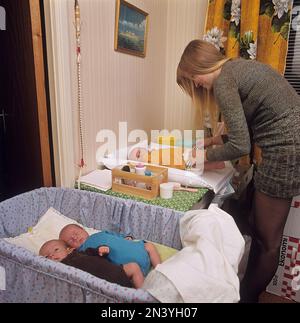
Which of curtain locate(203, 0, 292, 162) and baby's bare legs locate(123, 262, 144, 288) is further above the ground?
curtain locate(203, 0, 292, 162)

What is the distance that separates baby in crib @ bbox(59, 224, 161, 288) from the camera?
1199 mm

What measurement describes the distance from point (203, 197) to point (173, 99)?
1231 millimetres

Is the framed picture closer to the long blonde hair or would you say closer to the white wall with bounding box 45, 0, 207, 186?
the white wall with bounding box 45, 0, 207, 186

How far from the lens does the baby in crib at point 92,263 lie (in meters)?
1.07

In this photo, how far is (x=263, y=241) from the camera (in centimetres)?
153

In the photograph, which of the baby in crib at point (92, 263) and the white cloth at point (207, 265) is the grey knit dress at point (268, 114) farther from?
the baby in crib at point (92, 263)

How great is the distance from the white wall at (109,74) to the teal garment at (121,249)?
469mm

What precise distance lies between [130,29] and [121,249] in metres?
1.46
